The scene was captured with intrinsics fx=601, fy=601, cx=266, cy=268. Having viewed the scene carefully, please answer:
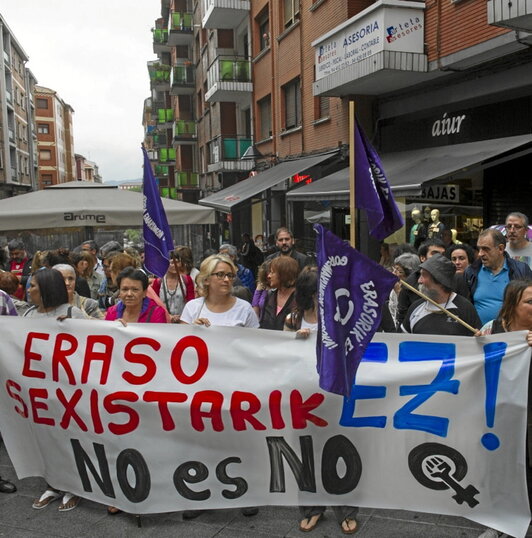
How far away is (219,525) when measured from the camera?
3.69 metres

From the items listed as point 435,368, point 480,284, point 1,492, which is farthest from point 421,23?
point 1,492

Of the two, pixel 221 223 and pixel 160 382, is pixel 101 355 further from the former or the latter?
pixel 221 223

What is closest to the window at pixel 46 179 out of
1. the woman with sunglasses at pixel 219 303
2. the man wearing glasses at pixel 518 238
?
the man wearing glasses at pixel 518 238

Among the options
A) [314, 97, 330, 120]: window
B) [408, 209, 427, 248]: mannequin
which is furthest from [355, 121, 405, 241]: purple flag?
[314, 97, 330, 120]: window

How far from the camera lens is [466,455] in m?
3.35

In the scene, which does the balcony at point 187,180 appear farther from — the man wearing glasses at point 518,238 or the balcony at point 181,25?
the man wearing glasses at point 518,238

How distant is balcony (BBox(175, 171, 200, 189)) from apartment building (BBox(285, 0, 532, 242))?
24.2 meters

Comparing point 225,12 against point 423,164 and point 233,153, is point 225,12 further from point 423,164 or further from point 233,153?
point 423,164

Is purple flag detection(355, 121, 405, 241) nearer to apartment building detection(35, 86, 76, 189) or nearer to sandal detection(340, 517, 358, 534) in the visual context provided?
sandal detection(340, 517, 358, 534)

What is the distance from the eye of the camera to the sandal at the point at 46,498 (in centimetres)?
400

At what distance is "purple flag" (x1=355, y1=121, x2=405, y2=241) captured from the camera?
3.48m

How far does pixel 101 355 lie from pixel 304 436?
55.3 inches

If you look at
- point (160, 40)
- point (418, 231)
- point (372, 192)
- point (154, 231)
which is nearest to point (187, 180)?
point (160, 40)

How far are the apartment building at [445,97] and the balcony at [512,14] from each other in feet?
0.10
